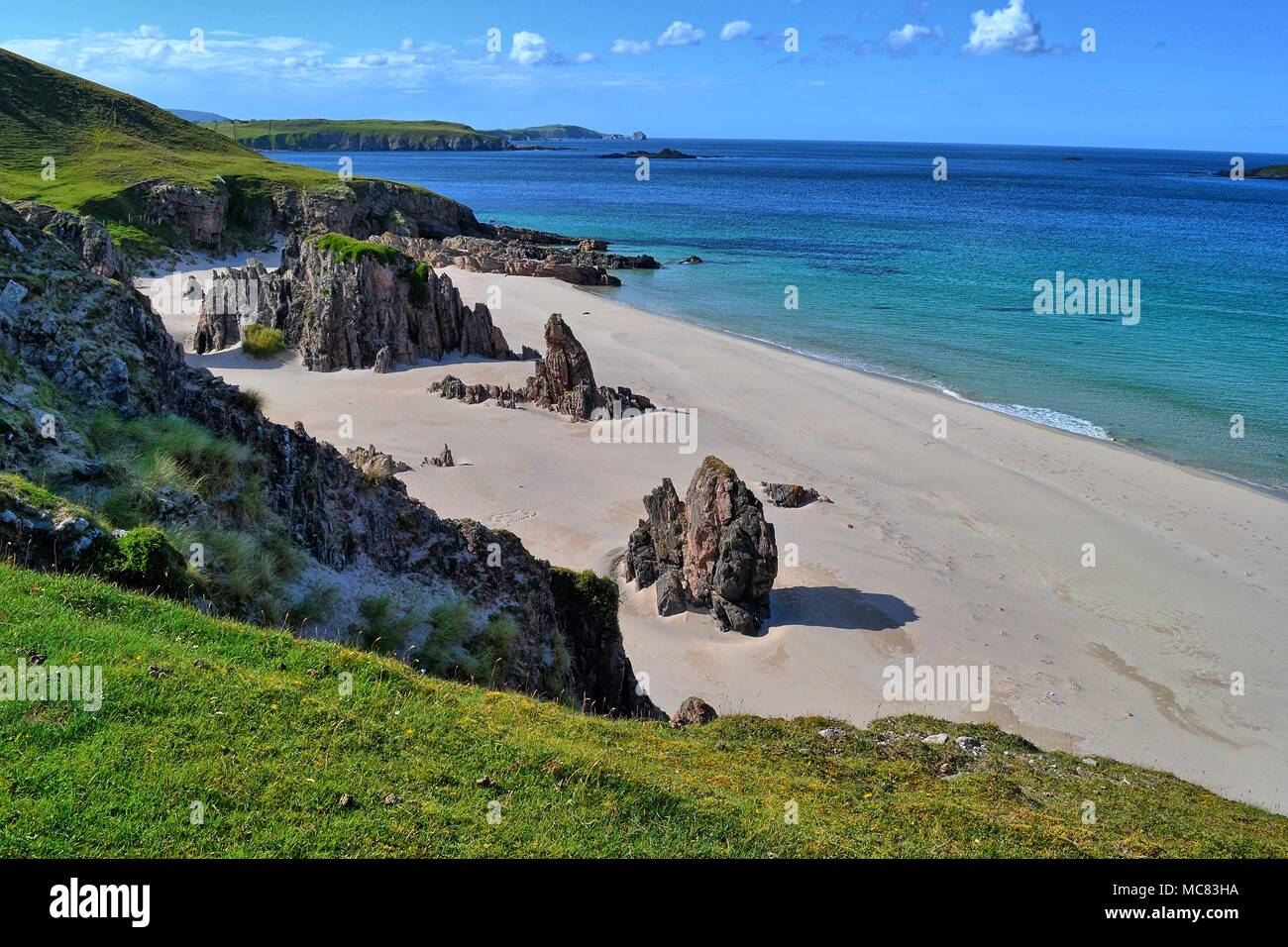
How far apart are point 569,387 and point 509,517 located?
1213cm

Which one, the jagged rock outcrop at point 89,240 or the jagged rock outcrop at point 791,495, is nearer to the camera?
the jagged rock outcrop at point 791,495

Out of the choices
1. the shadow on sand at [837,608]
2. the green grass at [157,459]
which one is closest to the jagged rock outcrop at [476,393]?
the shadow on sand at [837,608]

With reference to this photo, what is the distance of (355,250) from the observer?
42.6 metres

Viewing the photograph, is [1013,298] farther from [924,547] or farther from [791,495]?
[924,547]

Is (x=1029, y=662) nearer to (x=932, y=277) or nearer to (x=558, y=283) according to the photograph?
(x=558, y=283)

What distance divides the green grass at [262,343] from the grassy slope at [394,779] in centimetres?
Result: 3546

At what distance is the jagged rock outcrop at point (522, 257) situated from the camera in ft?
245

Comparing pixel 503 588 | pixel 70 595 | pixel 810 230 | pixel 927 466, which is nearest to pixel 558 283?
pixel 927 466

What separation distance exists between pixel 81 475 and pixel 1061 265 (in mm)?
91697

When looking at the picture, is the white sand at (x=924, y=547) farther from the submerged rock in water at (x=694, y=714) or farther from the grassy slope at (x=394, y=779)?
the grassy slope at (x=394, y=779)

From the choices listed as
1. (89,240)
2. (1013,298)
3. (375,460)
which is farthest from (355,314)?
(1013,298)

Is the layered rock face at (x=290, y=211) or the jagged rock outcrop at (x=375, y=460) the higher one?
the layered rock face at (x=290, y=211)

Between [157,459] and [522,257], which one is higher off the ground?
[522,257]

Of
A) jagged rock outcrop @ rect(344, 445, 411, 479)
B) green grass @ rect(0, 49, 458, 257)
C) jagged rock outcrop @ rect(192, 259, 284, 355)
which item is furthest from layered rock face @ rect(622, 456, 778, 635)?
green grass @ rect(0, 49, 458, 257)
